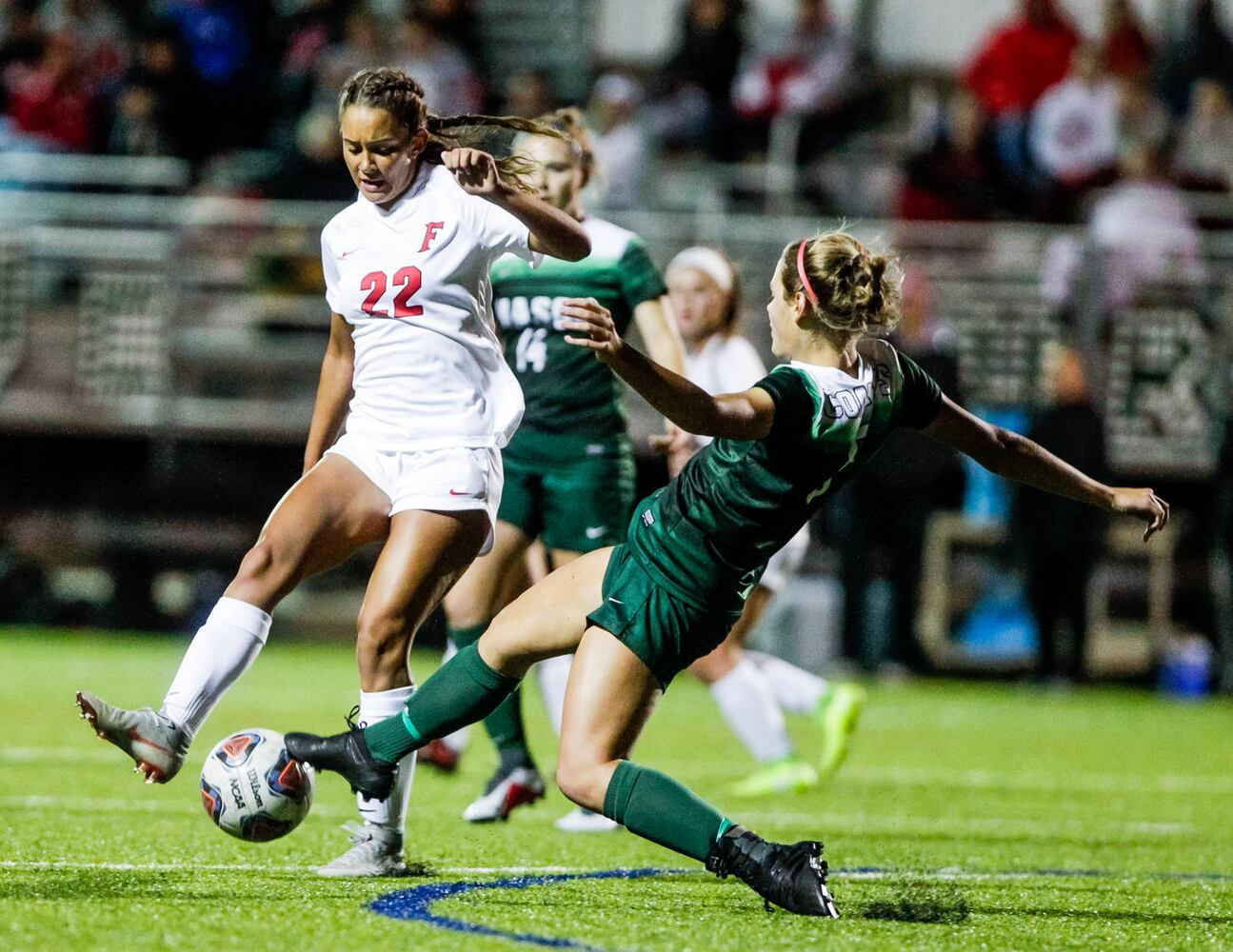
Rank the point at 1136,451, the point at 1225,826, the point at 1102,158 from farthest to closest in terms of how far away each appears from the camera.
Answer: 1. the point at 1102,158
2. the point at 1136,451
3. the point at 1225,826

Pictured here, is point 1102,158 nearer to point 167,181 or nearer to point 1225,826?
point 167,181

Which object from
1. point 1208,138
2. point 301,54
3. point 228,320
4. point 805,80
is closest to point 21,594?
point 228,320

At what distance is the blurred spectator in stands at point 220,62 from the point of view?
1719 cm

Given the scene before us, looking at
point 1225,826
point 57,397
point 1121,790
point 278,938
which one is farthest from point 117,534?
point 278,938

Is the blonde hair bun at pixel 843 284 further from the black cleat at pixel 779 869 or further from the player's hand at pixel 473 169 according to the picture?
the black cleat at pixel 779 869

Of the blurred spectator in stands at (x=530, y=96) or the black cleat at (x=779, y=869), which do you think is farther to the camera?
the blurred spectator in stands at (x=530, y=96)

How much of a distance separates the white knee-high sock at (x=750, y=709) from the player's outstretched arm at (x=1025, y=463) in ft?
9.61

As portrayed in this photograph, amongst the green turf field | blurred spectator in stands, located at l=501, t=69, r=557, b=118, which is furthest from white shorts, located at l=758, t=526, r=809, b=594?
blurred spectator in stands, located at l=501, t=69, r=557, b=118

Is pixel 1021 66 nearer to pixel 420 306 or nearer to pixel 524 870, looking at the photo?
pixel 420 306

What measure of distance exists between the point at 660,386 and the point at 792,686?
4735mm

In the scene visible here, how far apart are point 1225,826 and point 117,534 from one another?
9.99m

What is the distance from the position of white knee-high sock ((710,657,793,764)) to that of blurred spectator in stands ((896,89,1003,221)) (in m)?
8.08

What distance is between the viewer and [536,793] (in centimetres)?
693

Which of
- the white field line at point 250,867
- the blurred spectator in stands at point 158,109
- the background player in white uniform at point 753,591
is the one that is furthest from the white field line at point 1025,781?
the blurred spectator in stands at point 158,109
